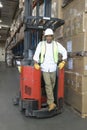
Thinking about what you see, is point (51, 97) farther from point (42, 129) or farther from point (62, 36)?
point (62, 36)

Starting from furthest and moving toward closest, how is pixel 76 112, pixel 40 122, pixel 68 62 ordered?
pixel 68 62 → pixel 76 112 → pixel 40 122

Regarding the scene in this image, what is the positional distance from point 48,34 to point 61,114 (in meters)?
1.58

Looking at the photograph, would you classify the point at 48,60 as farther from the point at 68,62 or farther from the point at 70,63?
the point at 68,62

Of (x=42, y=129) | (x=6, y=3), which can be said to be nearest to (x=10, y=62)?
(x=6, y=3)

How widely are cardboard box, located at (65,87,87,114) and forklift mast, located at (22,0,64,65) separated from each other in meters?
1.06

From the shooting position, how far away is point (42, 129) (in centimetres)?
382

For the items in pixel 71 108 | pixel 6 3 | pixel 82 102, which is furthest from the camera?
pixel 6 3

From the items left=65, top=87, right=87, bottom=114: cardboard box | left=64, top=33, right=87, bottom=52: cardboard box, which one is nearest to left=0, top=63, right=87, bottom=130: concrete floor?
left=65, top=87, right=87, bottom=114: cardboard box

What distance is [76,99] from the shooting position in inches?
184

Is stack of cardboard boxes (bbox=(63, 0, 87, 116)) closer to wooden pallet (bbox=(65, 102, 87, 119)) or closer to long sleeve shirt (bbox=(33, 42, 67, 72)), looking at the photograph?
wooden pallet (bbox=(65, 102, 87, 119))

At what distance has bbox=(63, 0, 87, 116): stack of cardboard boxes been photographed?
14.2 feet

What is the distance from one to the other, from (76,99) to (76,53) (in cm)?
90

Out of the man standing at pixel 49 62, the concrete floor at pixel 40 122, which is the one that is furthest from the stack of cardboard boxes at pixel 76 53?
the man standing at pixel 49 62

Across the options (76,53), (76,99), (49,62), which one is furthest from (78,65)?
(76,99)
